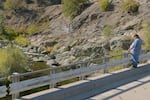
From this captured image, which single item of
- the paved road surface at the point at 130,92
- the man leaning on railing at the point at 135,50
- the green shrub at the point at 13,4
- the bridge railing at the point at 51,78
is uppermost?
the green shrub at the point at 13,4

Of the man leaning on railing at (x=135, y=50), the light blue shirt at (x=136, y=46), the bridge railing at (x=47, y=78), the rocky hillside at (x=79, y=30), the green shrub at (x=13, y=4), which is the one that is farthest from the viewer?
the green shrub at (x=13, y=4)

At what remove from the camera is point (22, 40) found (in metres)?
89.3

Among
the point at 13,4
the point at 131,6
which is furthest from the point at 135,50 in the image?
the point at 13,4

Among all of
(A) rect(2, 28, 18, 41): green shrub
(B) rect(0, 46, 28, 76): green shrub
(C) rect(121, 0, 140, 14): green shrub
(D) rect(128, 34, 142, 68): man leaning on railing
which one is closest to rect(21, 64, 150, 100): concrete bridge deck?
(D) rect(128, 34, 142, 68): man leaning on railing

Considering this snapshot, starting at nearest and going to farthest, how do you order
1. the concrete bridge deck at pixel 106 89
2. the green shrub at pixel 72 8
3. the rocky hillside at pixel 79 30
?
1. the concrete bridge deck at pixel 106 89
2. the rocky hillside at pixel 79 30
3. the green shrub at pixel 72 8

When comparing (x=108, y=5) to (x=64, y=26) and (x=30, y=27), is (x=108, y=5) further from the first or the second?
(x=30, y=27)

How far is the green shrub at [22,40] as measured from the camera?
8625 centimetres

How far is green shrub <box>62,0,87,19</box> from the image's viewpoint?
3515 inches

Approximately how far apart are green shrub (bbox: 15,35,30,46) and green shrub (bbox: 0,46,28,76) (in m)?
34.1

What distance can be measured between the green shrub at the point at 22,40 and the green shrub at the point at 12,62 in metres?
34.1

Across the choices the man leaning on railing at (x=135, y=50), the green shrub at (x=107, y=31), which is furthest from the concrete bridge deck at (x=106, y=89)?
the green shrub at (x=107, y=31)

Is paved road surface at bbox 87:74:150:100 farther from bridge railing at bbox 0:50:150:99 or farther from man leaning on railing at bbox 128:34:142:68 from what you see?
man leaning on railing at bbox 128:34:142:68

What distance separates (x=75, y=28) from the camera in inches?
3263

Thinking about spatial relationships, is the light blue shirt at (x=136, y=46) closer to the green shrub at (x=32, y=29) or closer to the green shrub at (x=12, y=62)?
the green shrub at (x=12, y=62)
